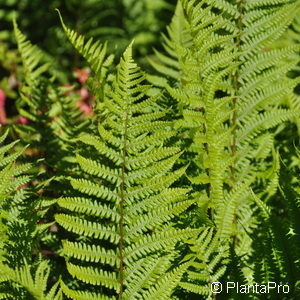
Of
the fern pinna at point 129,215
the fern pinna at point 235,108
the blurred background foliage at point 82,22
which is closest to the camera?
the fern pinna at point 129,215

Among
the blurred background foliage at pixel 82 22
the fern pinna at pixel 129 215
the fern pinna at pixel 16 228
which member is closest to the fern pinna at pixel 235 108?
the fern pinna at pixel 129 215

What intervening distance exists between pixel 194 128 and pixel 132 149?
207mm

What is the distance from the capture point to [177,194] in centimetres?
95

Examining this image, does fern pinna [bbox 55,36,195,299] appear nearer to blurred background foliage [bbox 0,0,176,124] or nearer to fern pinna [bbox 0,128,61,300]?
fern pinna [bbox 0,128,61,300]

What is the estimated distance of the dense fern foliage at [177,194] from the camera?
94 cm

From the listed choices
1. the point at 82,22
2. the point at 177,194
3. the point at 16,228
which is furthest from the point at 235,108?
the point at 82,22

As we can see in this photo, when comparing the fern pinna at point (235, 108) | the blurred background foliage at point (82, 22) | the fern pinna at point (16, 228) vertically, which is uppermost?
the blurred background foliage at point (82, 22)

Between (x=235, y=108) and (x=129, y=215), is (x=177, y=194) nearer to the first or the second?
(x=129, y=215)

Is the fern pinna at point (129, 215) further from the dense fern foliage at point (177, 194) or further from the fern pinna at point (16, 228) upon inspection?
the fern pinna at point (16, 228)

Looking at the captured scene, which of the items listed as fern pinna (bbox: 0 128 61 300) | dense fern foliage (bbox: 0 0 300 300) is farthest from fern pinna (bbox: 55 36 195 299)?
fern pinna (bbox: 0 128 61 300)

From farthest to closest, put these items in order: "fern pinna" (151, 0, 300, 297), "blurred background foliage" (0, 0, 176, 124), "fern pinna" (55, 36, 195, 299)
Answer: "blurred background foliage" (0, 0, 176, 124) → "fern pinna" (151, 0, 300, 297) → "fern pinna" (55, 36, 195, 299)

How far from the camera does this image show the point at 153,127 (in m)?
0.99

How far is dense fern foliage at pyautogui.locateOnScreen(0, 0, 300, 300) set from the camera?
0.94m

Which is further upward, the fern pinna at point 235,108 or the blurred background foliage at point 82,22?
the blurred background foliage at point 82,22
